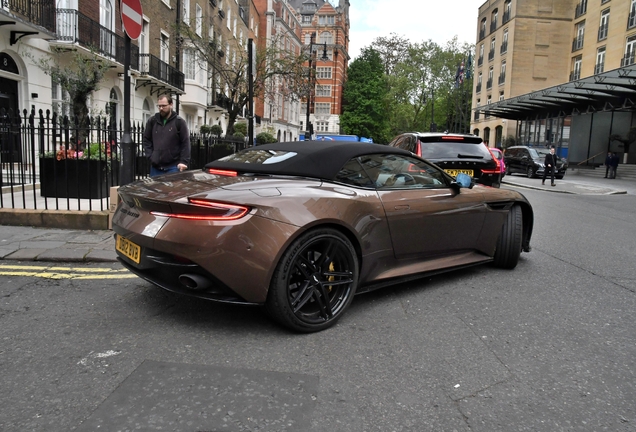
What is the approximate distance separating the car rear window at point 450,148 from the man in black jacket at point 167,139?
15.3 ft

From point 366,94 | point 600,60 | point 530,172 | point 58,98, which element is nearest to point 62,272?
point 58,98

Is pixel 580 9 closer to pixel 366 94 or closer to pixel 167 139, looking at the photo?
pixel 366 94

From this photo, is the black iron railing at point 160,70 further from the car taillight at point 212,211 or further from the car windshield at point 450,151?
the car taillight at point 212,211

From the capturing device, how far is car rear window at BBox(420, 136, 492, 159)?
9.17 meters

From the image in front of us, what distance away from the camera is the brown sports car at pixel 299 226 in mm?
3088

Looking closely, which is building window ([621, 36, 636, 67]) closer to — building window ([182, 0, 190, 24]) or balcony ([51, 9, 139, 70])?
building window ([182, 0, 190, 24])

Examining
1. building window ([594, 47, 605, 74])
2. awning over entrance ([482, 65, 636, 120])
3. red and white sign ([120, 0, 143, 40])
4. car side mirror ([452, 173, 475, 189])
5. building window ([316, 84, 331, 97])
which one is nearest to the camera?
car side mirror ([452, 173, 475, 189])

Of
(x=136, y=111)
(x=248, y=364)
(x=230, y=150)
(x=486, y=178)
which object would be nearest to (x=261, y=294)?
(x=248, y=364)

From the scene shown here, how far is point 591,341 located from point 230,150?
40.1 feet

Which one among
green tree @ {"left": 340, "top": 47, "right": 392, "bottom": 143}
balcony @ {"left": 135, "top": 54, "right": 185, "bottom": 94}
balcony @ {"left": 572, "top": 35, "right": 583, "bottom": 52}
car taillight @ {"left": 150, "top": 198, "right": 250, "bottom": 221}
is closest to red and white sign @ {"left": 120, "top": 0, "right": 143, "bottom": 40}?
car taillight @ {"left": 150, "top": 198, "right": 250, "bottom": 221}

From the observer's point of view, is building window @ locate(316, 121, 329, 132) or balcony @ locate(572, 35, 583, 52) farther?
building window @ locate(316, 121, 329, 132)

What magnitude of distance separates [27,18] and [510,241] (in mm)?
15210

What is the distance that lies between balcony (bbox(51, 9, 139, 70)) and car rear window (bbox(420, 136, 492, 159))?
10.8 metres

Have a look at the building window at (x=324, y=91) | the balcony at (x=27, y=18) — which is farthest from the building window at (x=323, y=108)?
the balcony at (x=27, y=18)
